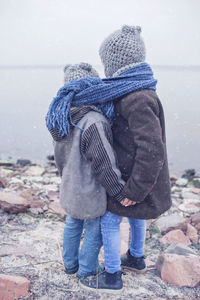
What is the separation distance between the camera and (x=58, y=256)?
3010 millimetres

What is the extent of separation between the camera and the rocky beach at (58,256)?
250 centimetres

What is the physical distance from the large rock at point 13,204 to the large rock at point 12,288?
1397mm

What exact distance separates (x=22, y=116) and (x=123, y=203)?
50.9ft

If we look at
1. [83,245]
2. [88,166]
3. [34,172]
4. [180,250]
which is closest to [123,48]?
[88,166]

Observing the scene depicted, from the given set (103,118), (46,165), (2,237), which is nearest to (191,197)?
(2,237)

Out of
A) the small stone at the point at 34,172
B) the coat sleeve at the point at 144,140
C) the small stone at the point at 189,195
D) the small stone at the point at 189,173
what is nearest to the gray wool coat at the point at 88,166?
the coat sleeve at the point at 144,140

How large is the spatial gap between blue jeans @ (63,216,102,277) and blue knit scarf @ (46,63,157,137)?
721 millimetres

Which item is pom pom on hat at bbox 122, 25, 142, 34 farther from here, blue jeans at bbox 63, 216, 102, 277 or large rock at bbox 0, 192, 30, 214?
large rock at bbox 0, 192, 30, 214

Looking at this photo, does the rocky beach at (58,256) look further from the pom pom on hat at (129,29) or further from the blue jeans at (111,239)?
the pom pom on hat at (129,29)

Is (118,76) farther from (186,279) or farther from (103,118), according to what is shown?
(186,279)

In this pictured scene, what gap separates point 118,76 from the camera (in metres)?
2.15

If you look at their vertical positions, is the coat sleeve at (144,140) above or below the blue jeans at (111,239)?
above

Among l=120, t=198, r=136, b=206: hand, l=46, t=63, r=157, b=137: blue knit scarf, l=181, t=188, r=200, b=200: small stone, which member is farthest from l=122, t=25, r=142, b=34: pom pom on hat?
l=181, t=188, r=200, b=200: small stone

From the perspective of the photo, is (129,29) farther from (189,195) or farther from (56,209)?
(189,195)
